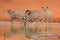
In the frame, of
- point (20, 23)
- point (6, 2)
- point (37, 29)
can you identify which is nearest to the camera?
point (37, 29)

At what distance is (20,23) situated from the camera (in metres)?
4.83

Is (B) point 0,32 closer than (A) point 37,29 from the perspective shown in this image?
Yes

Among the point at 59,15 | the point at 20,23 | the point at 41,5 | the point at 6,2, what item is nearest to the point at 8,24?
the point at 20,23

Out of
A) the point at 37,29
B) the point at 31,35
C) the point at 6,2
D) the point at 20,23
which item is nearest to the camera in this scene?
the point at 31,35

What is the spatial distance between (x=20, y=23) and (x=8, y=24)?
0.26 metres

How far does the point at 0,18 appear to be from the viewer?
5113mm

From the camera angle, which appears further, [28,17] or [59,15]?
[59,15]

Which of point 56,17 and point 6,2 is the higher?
point 6,2

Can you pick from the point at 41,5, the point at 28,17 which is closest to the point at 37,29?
the point at 28,17

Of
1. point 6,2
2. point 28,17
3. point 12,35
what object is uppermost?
point 6,2

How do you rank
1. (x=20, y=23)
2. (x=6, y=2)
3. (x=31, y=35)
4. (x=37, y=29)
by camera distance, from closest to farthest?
(x=31, y=35), (x=37, y=29), (x=20, y=23), (x=6, y=2)

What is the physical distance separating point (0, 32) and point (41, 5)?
1.55 metres

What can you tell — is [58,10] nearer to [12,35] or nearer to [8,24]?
[8,24]

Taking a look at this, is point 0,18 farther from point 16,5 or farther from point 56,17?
point 56,17
